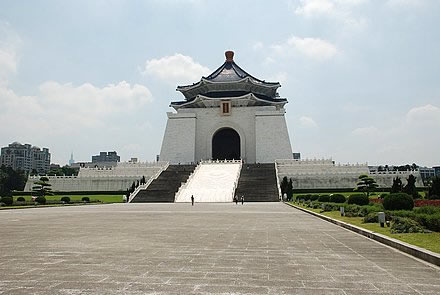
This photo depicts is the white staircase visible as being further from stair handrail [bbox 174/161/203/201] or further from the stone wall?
the stone wall

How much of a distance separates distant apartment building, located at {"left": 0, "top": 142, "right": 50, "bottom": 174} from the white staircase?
64.7 meters

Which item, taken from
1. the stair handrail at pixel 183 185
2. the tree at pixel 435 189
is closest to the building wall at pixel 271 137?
the stair handrail at pixel 183 185

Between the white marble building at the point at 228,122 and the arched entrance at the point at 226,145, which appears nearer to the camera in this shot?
the white marble building at the point at 228,122

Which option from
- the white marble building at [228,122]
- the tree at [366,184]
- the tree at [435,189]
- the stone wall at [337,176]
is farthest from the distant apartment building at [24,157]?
the tree at [435,189]

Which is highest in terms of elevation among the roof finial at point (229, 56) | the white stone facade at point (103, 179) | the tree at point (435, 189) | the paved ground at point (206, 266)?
the roof finial at point (229, 56)

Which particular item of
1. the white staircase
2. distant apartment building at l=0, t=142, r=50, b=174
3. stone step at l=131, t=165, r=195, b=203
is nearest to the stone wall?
the white staircase

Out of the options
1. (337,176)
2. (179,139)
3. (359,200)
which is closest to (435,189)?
(359,200)

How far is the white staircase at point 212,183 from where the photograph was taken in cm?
2718

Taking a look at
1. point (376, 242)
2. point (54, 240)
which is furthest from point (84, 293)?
point (376, 242)

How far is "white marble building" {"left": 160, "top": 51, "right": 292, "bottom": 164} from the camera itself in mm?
44625

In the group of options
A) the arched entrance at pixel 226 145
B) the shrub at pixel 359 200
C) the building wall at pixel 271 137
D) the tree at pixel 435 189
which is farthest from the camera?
the arched entrance at pixel 226 145

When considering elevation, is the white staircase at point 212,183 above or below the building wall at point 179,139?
below

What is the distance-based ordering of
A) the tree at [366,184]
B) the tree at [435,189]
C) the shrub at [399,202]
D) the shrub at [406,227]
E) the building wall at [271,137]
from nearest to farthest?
the shrub at [406,227] < the shrub at [399,202] < the tree at [435,189] < the tree at [366,184] < the building wall at [271,137]

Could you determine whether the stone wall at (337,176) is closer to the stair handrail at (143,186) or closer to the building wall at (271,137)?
the building wall at (271,137)
